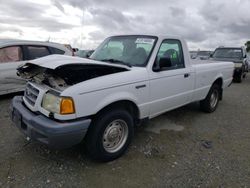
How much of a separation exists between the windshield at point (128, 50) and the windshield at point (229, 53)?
31.7 feet

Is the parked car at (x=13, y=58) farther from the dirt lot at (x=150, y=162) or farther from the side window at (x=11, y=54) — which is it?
the dirt lot at (x=150, y=162)

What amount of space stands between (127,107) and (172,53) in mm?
1522

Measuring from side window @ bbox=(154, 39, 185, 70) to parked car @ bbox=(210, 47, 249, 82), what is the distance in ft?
27.5

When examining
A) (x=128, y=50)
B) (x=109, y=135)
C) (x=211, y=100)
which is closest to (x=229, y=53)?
(x=211, y=100)

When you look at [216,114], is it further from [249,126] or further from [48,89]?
[48,89]

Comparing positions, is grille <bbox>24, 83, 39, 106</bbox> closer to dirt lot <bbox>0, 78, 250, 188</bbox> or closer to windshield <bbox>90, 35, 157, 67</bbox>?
dirt lot <bbox>0, 78, 250, 188</bbox>

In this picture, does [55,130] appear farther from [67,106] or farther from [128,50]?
[128,50]

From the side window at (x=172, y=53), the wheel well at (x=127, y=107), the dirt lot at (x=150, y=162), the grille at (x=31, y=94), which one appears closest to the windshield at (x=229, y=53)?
the dirt lot at (x=150, y=162)

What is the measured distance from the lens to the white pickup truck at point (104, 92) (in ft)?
9.32

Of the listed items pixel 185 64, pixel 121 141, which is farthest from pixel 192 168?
pixel 185 64

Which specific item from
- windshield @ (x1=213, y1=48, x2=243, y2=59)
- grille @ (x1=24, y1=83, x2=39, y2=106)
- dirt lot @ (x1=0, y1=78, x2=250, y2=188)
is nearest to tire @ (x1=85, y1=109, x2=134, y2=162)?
dirt lot @ (x1=0, y1=78, x2=250, y2=188)

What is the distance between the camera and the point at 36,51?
6.80 metres

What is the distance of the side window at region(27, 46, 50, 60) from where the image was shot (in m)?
6.66

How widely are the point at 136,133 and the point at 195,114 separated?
2000 millimetres
